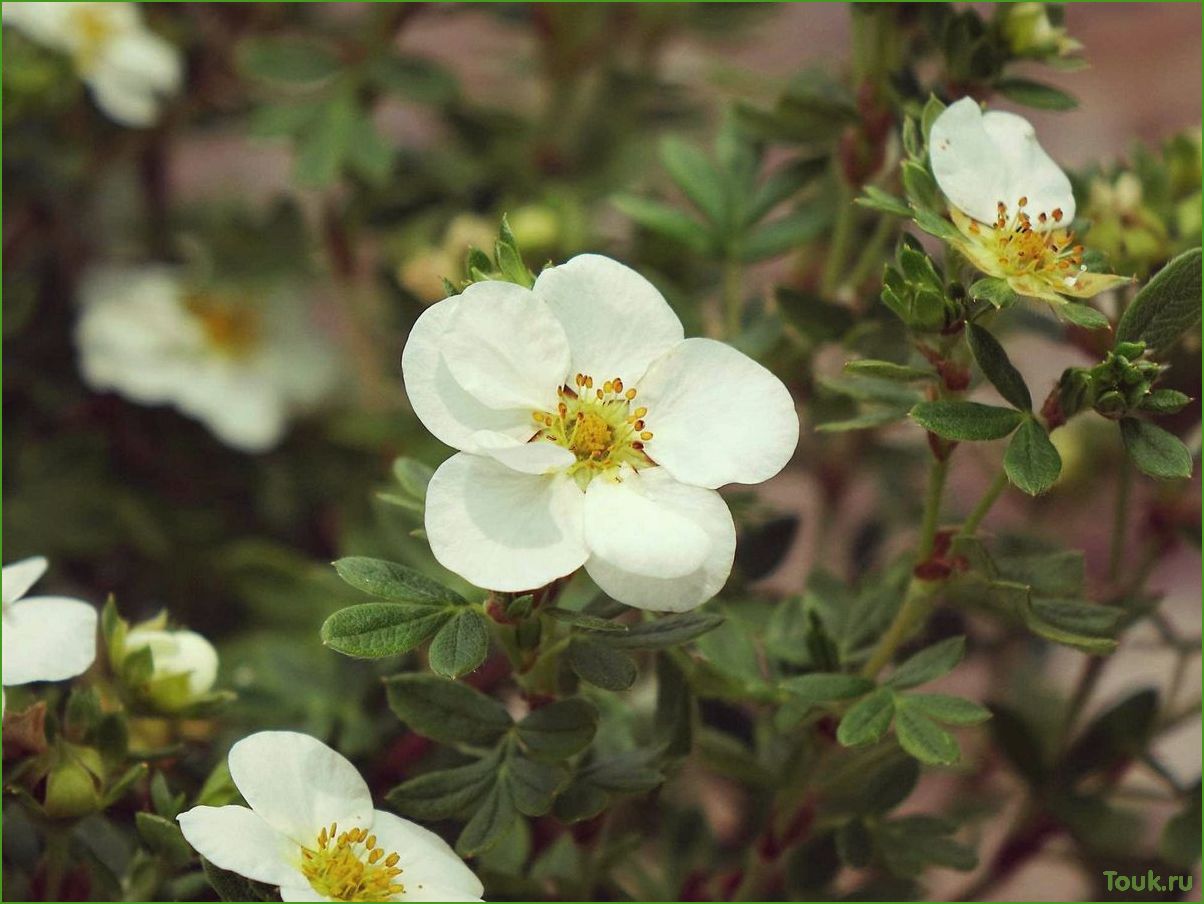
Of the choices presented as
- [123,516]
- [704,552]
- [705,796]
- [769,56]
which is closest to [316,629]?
[123,516]

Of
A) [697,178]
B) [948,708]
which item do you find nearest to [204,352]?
[697,178]

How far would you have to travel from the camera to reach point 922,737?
0.70 meters

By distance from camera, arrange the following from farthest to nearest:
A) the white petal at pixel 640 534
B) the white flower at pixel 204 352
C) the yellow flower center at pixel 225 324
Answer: the yellow flower center at pixel 225 324, the white flower at pixel 204 352, the white petal at pixel 640 534

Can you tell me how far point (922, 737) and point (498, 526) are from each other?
25cm

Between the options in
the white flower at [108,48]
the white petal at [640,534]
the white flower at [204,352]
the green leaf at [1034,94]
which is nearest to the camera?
the white petal at [640,534]

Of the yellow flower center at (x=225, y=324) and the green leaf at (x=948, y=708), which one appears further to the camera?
the yellow flower center at (x=225, y=324)

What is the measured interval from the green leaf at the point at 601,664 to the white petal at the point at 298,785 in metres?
0.12

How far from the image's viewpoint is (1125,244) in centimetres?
88

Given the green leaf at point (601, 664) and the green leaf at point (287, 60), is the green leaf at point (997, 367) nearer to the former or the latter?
the green leaf at point (601, 664)

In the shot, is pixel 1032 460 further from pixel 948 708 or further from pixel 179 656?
pixel 179 656

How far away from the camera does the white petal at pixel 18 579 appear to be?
0.72 meters

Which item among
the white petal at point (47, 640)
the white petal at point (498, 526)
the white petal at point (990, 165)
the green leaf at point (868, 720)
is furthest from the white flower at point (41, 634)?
the white petal at point (990, 165)

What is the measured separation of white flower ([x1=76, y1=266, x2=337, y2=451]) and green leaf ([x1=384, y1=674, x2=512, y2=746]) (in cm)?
64

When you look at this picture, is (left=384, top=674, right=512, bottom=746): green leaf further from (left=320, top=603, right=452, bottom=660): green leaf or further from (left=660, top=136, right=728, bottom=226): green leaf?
(left=660, top=136, right=728, bottom=226): green leaf
